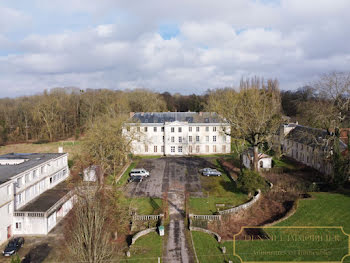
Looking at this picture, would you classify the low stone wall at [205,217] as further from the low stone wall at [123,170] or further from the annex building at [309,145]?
the annex building at [309,145]

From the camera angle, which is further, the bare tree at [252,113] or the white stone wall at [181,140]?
the white stone wall at [181,140]

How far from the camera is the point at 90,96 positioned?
88500 millimetres

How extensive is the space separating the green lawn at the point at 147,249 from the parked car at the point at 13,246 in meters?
10.2

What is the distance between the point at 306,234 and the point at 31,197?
96.3ft

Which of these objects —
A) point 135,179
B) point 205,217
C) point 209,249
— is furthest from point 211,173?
point 209,249

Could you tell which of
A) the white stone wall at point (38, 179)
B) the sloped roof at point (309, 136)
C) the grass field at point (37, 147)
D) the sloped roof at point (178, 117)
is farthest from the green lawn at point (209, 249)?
the grass field at point (37, 147)

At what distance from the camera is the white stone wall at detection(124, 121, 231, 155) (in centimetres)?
5909

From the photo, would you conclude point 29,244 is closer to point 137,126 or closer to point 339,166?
point 137,126

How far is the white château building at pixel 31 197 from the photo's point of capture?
85.8ft

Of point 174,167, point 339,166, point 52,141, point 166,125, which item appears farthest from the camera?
point 52,141

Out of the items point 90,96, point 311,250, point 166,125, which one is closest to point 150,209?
point 311,250

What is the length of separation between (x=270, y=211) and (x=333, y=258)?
973 centimetres

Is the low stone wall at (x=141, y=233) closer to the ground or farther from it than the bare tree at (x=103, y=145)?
closer to the ground

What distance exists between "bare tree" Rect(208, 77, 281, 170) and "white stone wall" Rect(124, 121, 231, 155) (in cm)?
580
